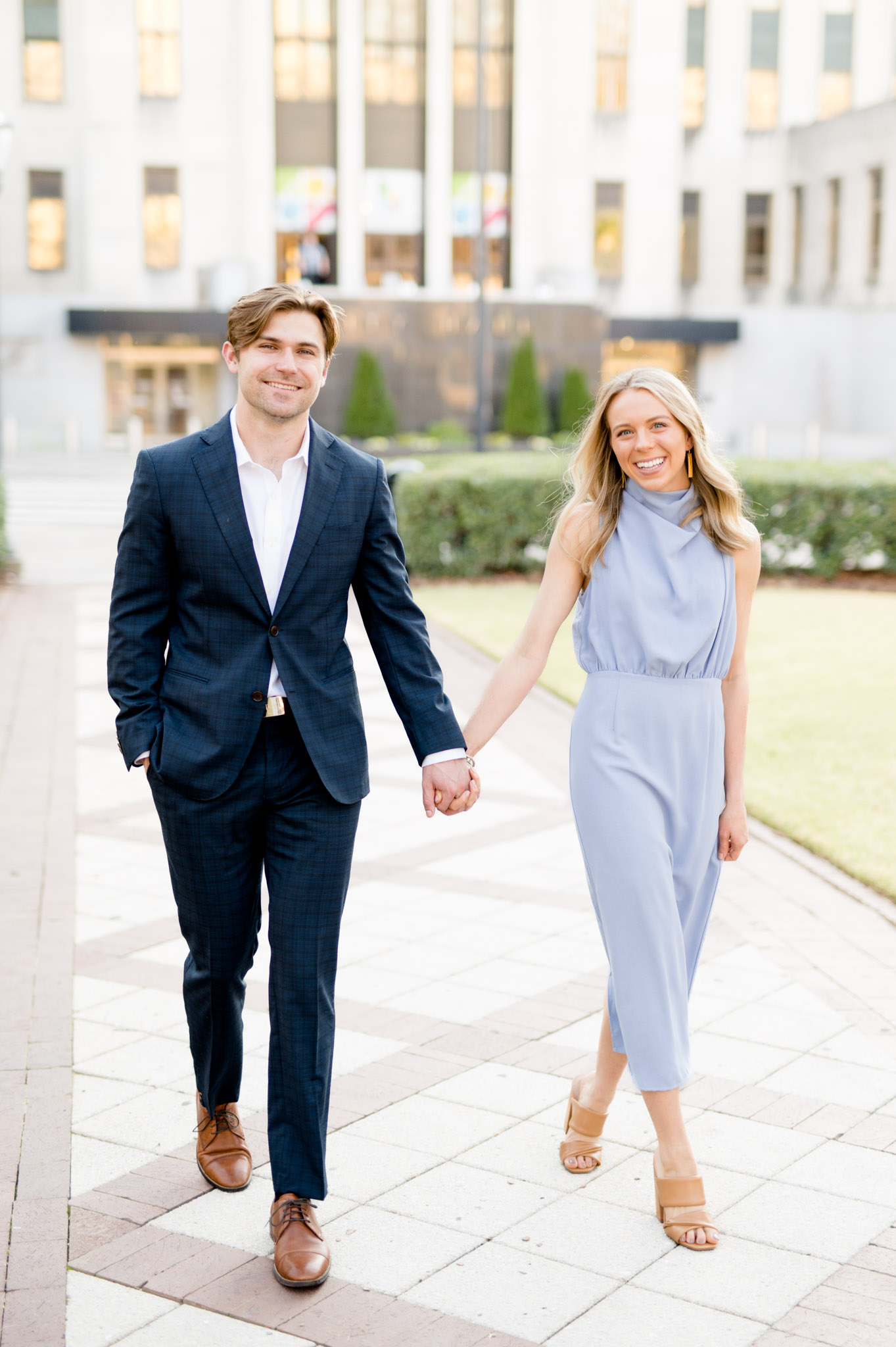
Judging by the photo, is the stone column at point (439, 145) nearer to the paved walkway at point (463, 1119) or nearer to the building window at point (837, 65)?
the building window at point (837, 65)

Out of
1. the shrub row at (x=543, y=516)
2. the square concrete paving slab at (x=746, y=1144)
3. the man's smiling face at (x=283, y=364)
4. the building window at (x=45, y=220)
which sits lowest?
the square concrete paving slab at (x=746, y=1144)

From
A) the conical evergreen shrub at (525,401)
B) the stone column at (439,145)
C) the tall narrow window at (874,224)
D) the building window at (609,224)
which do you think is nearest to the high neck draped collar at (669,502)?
the conical evergreen shrub at (525,401)

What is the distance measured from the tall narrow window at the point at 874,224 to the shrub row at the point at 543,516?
28.1 m

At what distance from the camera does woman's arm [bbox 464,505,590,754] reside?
11.6ft

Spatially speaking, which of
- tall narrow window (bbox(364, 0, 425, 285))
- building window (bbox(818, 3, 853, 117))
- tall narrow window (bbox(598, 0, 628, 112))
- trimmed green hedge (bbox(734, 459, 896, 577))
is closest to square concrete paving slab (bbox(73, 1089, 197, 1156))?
Answer: trimmed green hedge (bbox(734, 459, 896, 577))

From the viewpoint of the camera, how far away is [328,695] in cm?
329

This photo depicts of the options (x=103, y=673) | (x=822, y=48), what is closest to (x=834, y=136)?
(x=822, y=48)

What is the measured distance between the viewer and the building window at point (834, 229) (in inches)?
1770

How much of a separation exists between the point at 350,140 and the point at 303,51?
9.49 ft

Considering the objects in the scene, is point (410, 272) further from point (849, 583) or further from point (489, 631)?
point (489, 631)

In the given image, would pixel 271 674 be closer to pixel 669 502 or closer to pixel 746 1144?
pixel 669 502

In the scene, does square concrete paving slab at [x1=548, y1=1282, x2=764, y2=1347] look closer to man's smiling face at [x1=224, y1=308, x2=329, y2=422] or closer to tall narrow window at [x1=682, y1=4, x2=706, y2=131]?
man's smiling face at [x1=224, y1=308, x2=329, y2=422]

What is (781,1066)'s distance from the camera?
434 cm

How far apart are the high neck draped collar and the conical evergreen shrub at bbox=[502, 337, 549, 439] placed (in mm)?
33000
